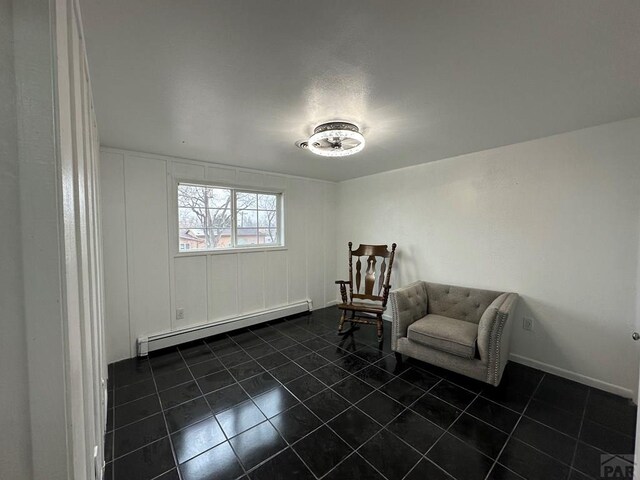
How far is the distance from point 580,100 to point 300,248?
3.25 meters

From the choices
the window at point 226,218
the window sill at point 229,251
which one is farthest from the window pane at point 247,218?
the window sill at point 229,251

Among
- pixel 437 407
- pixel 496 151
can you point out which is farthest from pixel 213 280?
pixel 496 151

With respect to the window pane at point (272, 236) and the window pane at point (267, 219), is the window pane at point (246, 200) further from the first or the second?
the window pane at point (272, 236)

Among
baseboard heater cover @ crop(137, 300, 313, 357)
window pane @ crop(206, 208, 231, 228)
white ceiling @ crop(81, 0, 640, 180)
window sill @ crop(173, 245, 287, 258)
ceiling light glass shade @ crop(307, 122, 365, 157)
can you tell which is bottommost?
baseboard heater cover @ crop(137, 300, 313, 357)

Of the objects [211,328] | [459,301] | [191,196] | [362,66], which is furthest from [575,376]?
[191,196]

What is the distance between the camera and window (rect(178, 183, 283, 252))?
304 cm

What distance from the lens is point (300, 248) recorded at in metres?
4.00

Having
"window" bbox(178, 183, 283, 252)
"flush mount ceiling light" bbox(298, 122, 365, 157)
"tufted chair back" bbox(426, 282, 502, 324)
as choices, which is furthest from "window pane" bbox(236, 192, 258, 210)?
"tufted chair back" bbox(426, 282, 502, 324)

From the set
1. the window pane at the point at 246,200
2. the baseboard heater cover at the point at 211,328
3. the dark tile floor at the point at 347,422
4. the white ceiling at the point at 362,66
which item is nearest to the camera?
Answer: the white ceiling at the point at 362,66

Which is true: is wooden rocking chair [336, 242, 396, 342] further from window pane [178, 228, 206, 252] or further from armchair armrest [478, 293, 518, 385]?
window pane [178, 228, 206, 252]

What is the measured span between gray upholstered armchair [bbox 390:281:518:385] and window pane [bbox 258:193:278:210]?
216cm

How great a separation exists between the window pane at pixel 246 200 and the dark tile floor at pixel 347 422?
1877 mm

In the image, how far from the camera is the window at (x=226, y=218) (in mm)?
3045

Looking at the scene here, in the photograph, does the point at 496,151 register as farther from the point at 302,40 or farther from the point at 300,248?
the point at 300,248
